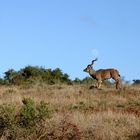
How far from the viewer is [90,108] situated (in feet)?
79.8

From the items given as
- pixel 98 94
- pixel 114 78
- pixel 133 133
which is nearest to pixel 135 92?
pixel 98 94

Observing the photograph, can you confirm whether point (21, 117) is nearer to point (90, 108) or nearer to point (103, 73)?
point (90, 108)

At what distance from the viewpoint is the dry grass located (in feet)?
55.2

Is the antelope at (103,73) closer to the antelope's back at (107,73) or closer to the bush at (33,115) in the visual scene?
the antelope's back at (107,73)

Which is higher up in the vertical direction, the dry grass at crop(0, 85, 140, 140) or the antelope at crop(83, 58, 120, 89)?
the antelope at crop(83, 58, 120, 89)

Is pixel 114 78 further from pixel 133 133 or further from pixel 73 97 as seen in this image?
pixel 133 133

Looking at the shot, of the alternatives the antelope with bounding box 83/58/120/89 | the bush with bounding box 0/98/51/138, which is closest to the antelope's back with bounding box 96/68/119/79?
the antelope with bounding box 83/58/120/89

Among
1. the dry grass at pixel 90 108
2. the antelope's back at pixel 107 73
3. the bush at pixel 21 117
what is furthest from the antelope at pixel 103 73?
the bush at pixel 21 117

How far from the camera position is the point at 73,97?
27438mm

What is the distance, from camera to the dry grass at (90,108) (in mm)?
16828

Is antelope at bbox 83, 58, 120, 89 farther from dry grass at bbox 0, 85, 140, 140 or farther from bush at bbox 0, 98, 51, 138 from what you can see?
bush at bbox 0, 98, 51, 138

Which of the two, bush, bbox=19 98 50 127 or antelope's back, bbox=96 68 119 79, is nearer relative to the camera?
bush, bbox=19 98 50 127

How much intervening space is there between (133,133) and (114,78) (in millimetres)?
18765

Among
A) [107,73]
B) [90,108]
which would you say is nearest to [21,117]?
[90,108]
